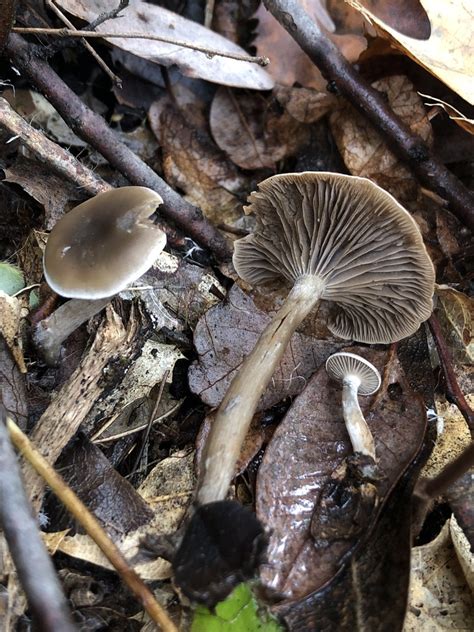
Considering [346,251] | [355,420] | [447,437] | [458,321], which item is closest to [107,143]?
[346,251]

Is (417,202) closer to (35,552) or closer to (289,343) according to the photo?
(289,343)

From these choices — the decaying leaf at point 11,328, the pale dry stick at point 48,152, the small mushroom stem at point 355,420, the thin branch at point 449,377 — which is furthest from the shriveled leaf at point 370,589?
the pale dry stick at point 48,152

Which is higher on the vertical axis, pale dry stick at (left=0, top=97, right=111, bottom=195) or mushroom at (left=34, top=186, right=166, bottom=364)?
mushroom at (left=34, top=186, right=166, bottom=364)

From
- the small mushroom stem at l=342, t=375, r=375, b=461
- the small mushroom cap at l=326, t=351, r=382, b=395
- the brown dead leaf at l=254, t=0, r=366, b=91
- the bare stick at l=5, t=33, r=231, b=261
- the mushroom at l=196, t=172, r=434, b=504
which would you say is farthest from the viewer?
the brown dead leaf at l=254, t=0, r=366, b=91

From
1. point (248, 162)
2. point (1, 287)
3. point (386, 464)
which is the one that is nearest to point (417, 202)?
point (248, 162)

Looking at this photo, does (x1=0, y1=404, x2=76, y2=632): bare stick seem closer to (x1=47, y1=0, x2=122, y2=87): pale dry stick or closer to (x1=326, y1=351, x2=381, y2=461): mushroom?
(x1=326, y1=351, x2=381, y2=461): mushroom

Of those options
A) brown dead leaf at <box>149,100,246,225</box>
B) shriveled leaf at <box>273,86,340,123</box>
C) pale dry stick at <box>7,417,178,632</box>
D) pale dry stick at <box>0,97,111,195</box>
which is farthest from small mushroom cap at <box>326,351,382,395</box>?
shriveled leaf at <box>273,86,340,123</box>

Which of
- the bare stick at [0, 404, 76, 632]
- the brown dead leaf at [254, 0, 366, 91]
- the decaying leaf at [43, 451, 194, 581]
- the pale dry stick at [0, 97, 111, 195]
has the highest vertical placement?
the brown dead leaf at [254, 0, 366, 91]

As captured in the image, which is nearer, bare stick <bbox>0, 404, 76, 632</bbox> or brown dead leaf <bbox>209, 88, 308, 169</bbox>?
bare stick <bbox>0, 404, 76, 632</bbox>

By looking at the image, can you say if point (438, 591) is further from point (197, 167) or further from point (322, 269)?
point (197, 167)
